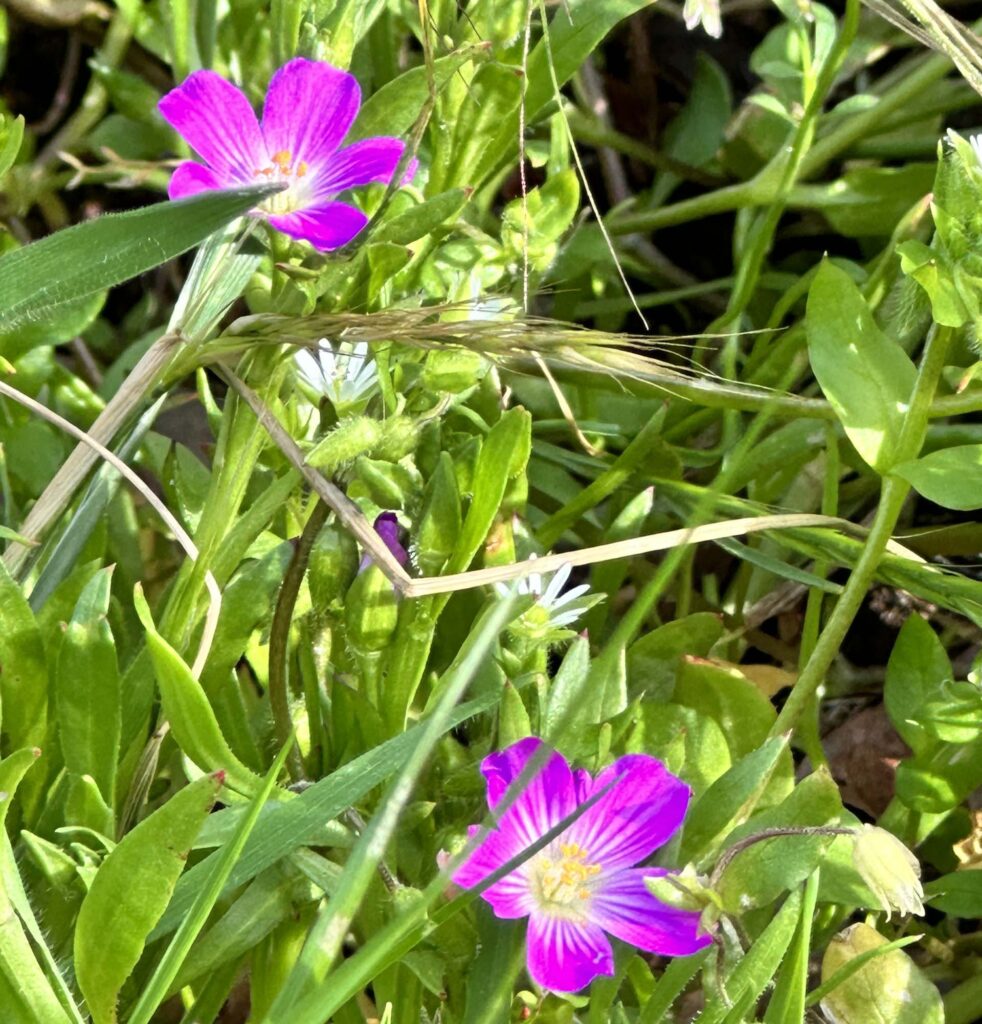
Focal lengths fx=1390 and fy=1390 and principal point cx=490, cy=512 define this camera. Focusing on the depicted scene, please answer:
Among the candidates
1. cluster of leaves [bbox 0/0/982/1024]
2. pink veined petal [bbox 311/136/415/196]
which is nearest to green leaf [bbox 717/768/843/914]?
cluster of leaves [bbox 0/0/982/1024]

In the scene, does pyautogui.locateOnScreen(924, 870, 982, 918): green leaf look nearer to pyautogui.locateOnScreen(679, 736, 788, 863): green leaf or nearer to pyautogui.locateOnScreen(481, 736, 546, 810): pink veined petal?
pyautogui.locateOnScreen(679, 736, 788, 863): green leaf

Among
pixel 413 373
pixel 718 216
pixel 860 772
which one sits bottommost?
pixel 860 772

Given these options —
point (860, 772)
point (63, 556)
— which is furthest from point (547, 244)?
point (860, 772)

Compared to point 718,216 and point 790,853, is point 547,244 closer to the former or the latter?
point 790,853

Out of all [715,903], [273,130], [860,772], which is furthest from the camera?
[860,772]

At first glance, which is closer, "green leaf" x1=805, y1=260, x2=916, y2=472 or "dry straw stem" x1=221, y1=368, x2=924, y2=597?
"dry straw stem" x1=221, y1=368, x2=924, y2=597

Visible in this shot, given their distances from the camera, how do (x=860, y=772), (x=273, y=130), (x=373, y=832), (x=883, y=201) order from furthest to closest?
(x=883, y=201) → (x=860, y=772) → (x=273, y=130) → (x=373, y=832)

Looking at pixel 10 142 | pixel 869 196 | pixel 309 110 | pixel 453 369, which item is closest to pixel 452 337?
pixel 453 369

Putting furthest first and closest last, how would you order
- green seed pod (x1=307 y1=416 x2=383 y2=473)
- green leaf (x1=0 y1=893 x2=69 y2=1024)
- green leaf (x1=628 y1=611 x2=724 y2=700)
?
green leaf (x1=628 y1=611 x2=724 y2=700)
green seed pod (x1=307 y1=416 x2=383 y2=473)
green leaf (x1=0 y1=893 x2=69 y2=1024)

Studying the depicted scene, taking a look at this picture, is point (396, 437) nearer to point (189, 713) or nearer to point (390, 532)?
point (390, 532)
